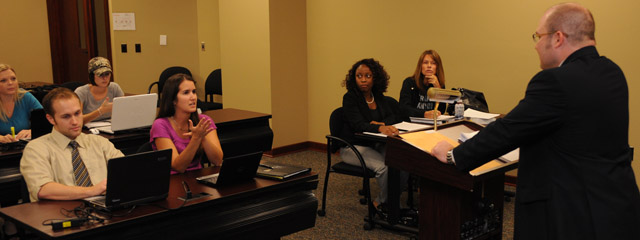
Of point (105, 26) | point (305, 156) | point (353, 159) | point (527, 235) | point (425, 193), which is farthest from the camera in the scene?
point (105, 26)

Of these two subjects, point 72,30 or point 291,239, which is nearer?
point 291,239

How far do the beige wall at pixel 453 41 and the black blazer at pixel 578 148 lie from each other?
2891 millimetres

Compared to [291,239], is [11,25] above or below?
above

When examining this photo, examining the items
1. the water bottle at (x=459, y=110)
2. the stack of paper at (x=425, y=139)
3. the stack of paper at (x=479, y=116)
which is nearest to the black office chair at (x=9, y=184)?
the stack of paper at (x=425, y=139)

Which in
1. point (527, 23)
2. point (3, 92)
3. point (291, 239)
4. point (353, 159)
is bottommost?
point (291, 239)

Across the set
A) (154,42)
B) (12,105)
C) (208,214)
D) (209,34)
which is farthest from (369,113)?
(154,42)

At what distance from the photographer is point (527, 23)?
16.8 feet

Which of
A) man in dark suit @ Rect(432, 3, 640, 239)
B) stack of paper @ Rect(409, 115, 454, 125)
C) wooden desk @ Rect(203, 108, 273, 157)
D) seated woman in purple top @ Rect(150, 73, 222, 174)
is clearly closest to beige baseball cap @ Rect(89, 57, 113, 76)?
wooden desk @ Rect(203, 108, 273, 157)

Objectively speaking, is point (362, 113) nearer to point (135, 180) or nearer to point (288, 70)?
point (288, 70)

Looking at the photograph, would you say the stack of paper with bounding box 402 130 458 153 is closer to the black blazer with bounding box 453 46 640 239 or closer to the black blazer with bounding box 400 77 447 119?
the black blazer with bounding box 453 46 640 239

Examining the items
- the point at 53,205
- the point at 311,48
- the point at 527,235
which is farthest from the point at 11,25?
the point at 527,235

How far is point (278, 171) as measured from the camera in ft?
9.89

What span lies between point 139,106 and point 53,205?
5.97ft

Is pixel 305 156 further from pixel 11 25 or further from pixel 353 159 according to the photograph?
pixel 11 25
